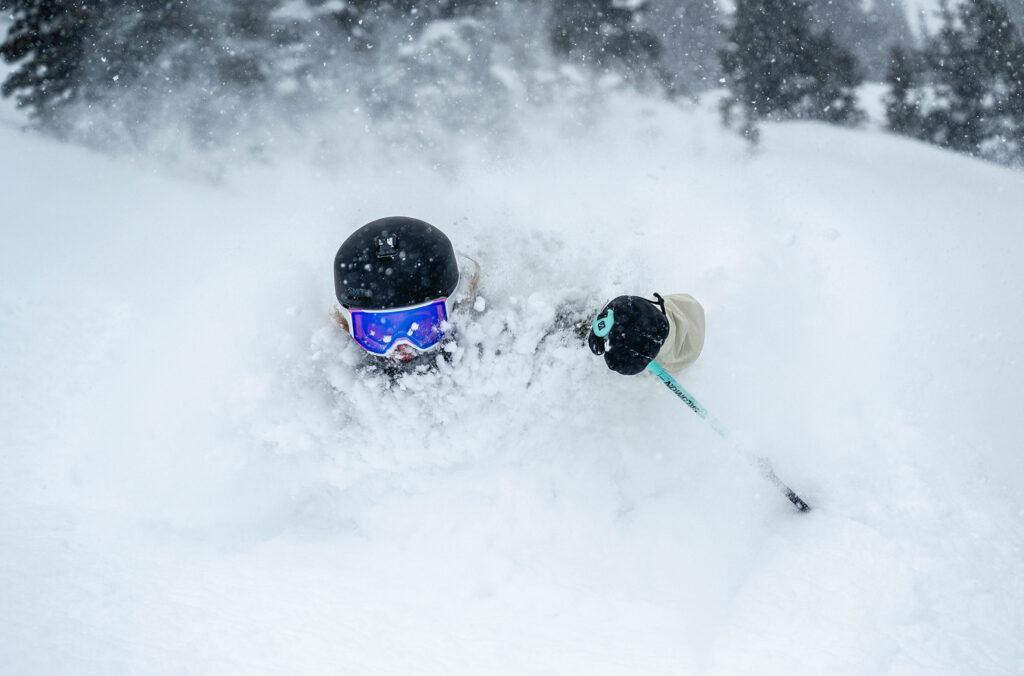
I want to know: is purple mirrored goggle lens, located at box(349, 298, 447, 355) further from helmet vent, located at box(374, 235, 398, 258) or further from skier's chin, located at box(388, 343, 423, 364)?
helmet vent, located at box(374, 235, 398, 258)

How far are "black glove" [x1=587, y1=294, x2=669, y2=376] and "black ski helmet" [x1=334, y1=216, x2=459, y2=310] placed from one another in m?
0.77

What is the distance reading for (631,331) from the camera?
2.27 metres

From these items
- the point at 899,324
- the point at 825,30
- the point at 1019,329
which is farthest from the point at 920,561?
the point at 825,30

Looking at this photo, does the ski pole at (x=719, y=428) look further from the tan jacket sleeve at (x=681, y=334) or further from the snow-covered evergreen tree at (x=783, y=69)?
the snow-covered evergreen tree at (x=783, y=69)

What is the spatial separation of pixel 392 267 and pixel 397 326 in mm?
269

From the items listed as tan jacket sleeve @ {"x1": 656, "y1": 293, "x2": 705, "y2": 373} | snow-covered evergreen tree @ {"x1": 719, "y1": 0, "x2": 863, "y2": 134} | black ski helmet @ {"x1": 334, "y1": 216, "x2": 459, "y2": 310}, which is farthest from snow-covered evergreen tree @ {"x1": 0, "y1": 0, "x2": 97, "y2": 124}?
snow-covered evergreen tree @ {"x1": 719, "y1": 0, "x2": 863, "y2": 134}

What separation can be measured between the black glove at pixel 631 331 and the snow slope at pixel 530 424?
0.71 metres

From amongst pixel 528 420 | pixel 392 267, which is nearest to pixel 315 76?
pixel 392 267

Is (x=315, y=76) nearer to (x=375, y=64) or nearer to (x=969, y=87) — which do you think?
(x=375, y=64)

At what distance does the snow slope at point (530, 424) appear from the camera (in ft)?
6.88

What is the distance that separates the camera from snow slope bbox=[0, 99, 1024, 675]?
2.10 metres

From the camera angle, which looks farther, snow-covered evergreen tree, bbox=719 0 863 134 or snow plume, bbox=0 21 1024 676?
snow-covered evergreen tree, bbox=719 0 863 134

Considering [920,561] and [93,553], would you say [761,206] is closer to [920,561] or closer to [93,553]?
[920,561]

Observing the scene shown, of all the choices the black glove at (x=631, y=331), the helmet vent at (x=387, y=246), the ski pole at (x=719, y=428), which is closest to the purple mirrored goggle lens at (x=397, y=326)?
the helmet vent at (x=387, y=246)
